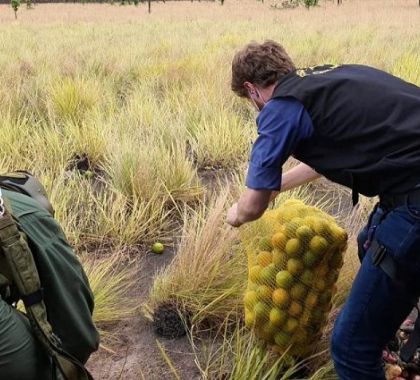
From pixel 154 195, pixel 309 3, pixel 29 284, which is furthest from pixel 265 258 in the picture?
pixel 309 3

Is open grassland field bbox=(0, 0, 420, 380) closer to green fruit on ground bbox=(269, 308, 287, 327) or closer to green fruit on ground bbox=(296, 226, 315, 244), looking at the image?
green fruit on ground bbox=(269, 308, 287, 327)

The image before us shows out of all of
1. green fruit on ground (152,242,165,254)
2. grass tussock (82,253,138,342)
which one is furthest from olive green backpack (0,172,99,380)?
green fruit on ground (152,242,165,254)

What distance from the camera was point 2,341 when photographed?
1.65 metres

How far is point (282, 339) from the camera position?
248 centimetres

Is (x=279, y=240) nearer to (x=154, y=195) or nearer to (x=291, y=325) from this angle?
(x=291, y=325)

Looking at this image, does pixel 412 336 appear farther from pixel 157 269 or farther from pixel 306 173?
pixel 157 269

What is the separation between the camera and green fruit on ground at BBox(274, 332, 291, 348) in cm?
248

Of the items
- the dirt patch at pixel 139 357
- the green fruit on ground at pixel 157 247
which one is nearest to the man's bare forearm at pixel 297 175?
the dirt patch at pixel 139 357

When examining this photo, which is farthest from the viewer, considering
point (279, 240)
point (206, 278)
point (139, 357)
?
point (206, 278)

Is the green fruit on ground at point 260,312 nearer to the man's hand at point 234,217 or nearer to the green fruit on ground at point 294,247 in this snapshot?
the green fruit on ground at point 294,247

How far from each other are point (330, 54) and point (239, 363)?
8.73 meters

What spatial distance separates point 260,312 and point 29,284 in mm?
1163

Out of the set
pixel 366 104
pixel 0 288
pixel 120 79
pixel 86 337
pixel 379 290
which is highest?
pixel 366 104

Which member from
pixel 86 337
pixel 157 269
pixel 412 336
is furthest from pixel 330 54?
pixel 86 337
